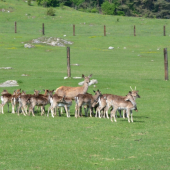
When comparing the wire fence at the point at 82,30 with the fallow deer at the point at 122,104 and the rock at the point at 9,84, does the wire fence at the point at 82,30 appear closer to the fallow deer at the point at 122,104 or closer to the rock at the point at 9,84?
the rock at the point at 9,84

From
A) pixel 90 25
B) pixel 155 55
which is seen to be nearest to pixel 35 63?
pixel 155 55

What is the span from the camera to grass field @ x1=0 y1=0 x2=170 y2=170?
37.9 ft

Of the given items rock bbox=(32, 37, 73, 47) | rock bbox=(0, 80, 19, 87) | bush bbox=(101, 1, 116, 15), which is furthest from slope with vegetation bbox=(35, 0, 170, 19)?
rock bbox=(0, 80, 19, 87)

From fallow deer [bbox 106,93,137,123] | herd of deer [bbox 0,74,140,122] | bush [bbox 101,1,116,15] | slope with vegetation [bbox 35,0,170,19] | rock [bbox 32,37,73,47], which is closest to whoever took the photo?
fallow deer [bbox 106,93,137,123]

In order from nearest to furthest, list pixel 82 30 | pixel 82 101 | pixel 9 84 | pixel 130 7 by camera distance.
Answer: pixel 82 101
pixel 9 84
pixel 82 30
pixel 130 7

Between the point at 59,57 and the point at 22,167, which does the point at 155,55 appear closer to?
the point at 59,57

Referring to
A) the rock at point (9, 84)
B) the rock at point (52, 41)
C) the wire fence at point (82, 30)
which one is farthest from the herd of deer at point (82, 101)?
the wire fence at point (82, 30)

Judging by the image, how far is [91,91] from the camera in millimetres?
25672

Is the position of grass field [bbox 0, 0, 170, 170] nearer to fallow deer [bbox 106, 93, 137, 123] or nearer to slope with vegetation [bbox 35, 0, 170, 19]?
fallow deer [bbox 106, 93, 137, 123]

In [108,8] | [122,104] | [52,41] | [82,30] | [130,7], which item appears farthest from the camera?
[130,7]

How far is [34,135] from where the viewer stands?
14.1 m

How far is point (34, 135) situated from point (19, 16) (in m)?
64.6

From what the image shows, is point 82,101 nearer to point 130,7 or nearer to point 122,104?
point 122,104

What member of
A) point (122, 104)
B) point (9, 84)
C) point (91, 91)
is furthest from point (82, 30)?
point (122, 104)
